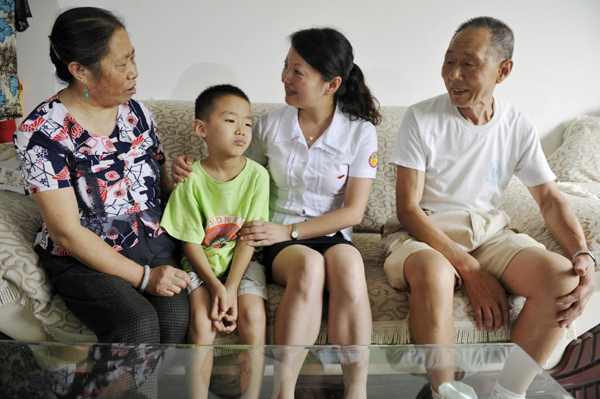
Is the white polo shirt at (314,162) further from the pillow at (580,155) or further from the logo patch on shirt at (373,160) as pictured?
the pillow at (580,155)

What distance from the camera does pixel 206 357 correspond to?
0.95 metres

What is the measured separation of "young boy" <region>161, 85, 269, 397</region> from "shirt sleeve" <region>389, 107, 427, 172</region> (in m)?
0.44

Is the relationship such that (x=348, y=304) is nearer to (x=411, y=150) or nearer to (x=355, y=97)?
(x=411, y=150)

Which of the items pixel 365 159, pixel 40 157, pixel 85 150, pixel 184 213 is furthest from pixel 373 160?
pixel 40 157

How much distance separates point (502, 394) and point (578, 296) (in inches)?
21.1

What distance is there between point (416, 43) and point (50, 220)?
5.99ft

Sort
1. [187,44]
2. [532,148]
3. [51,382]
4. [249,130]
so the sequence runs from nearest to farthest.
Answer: [51,382]
[249,130]
[532,148]
[187,44]

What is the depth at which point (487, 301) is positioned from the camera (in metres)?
1.36

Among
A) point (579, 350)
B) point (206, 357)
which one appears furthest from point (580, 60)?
point (206, 357)

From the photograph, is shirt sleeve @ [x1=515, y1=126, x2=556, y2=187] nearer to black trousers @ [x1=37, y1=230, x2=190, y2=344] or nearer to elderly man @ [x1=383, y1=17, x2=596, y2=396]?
elderly man @ [x1=383, y1=17, x2=596, y2=396]

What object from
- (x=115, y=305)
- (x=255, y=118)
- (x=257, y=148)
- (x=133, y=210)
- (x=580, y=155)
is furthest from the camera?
(x=580, y=155)

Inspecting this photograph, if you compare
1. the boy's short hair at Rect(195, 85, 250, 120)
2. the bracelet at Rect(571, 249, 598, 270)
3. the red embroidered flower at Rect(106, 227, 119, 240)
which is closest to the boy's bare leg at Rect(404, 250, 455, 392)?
the bracelet at Rect(571, 249, 598, 270)

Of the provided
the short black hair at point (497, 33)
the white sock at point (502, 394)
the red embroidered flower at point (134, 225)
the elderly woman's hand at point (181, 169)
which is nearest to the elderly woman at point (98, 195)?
the red embroidered flower at point (134, 225)

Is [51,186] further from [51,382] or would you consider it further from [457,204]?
[457,204]
